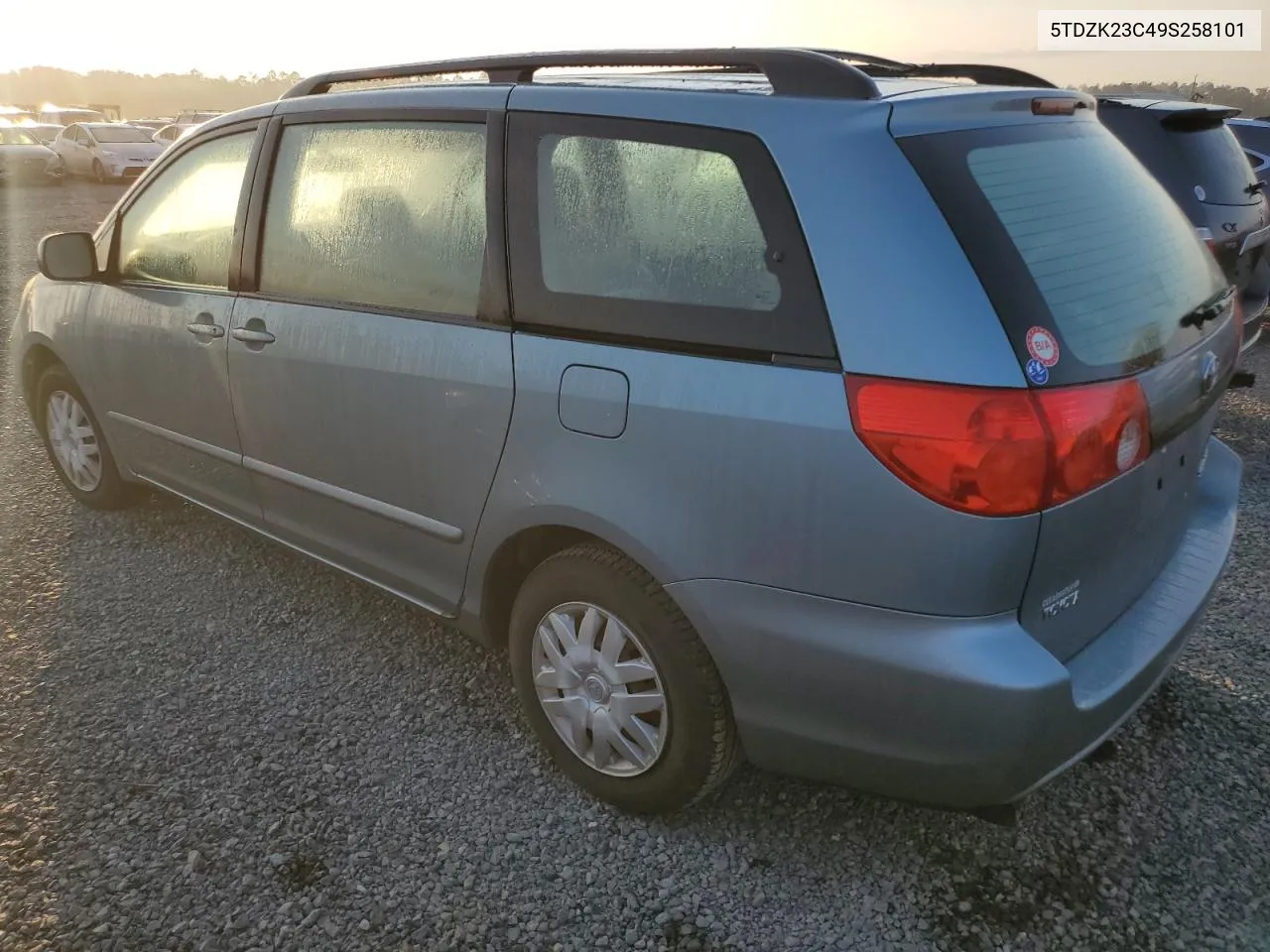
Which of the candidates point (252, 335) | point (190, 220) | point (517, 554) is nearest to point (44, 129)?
point (190, 220)

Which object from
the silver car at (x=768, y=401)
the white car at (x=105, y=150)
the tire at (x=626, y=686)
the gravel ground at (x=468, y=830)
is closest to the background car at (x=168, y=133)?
the white car at (x=105, y=150)

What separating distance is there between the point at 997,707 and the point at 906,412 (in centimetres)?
57

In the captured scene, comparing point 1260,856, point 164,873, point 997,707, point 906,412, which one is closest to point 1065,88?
point 906,412

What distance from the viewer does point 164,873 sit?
238 centimetres

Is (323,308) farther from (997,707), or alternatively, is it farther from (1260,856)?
(1260,856)

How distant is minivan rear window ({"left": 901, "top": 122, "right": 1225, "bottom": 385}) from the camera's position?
6.05 feet

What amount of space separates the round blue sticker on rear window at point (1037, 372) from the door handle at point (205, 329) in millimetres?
2545

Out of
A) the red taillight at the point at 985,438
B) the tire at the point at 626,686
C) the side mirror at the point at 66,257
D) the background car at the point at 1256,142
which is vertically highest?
the side mirror at the point at 66,257

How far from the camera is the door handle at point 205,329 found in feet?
10.8

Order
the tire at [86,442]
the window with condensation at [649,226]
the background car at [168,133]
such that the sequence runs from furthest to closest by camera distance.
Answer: the background car at [168,133]
the tire at [86,442]
the window with condensation at [649,226]

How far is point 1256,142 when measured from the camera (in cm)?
791

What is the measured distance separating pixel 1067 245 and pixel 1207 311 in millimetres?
551

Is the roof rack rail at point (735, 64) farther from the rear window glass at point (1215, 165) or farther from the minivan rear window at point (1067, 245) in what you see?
the rear window glass at point (1215, 165)

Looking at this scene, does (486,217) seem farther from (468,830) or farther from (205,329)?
(468,830)
